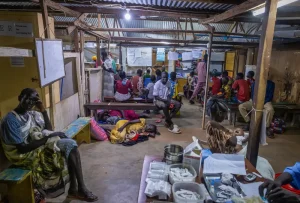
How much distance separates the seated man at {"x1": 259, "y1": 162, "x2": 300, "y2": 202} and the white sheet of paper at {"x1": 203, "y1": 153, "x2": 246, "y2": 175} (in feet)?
0.96

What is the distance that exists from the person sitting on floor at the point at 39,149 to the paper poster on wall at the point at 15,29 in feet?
4.42

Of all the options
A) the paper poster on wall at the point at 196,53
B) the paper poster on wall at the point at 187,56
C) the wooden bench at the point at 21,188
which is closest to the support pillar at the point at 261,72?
the wooden bench at the point at 21,188

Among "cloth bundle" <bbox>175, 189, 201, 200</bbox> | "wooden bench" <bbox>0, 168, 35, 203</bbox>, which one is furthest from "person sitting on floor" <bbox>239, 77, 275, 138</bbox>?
"wooden bench" <bbox>0, 168, 35, 203</bbox>

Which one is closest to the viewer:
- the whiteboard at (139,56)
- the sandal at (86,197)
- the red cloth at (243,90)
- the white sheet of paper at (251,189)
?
the white sheet of paper at (251,189)

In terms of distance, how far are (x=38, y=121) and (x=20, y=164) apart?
2.07ft

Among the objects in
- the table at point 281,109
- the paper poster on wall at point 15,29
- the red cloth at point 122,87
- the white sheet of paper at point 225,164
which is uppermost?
the paper poster on wall at point 15,29

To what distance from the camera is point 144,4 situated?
3.99 metres

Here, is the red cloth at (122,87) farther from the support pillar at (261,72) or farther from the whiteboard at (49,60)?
the support pillar at (261,72)

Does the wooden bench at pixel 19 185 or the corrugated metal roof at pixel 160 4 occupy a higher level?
the corrugated metal roof at pixel 160 4

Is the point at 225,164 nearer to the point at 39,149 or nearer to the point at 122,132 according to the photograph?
the point at 39,149

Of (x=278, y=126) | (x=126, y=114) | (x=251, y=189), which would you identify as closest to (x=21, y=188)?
(x=251, y=189)

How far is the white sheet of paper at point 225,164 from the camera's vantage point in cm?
213

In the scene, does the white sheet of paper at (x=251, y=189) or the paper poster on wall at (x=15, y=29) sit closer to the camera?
the white sheet of paper at (x=251, y=189)

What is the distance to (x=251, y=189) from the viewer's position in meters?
1.97
